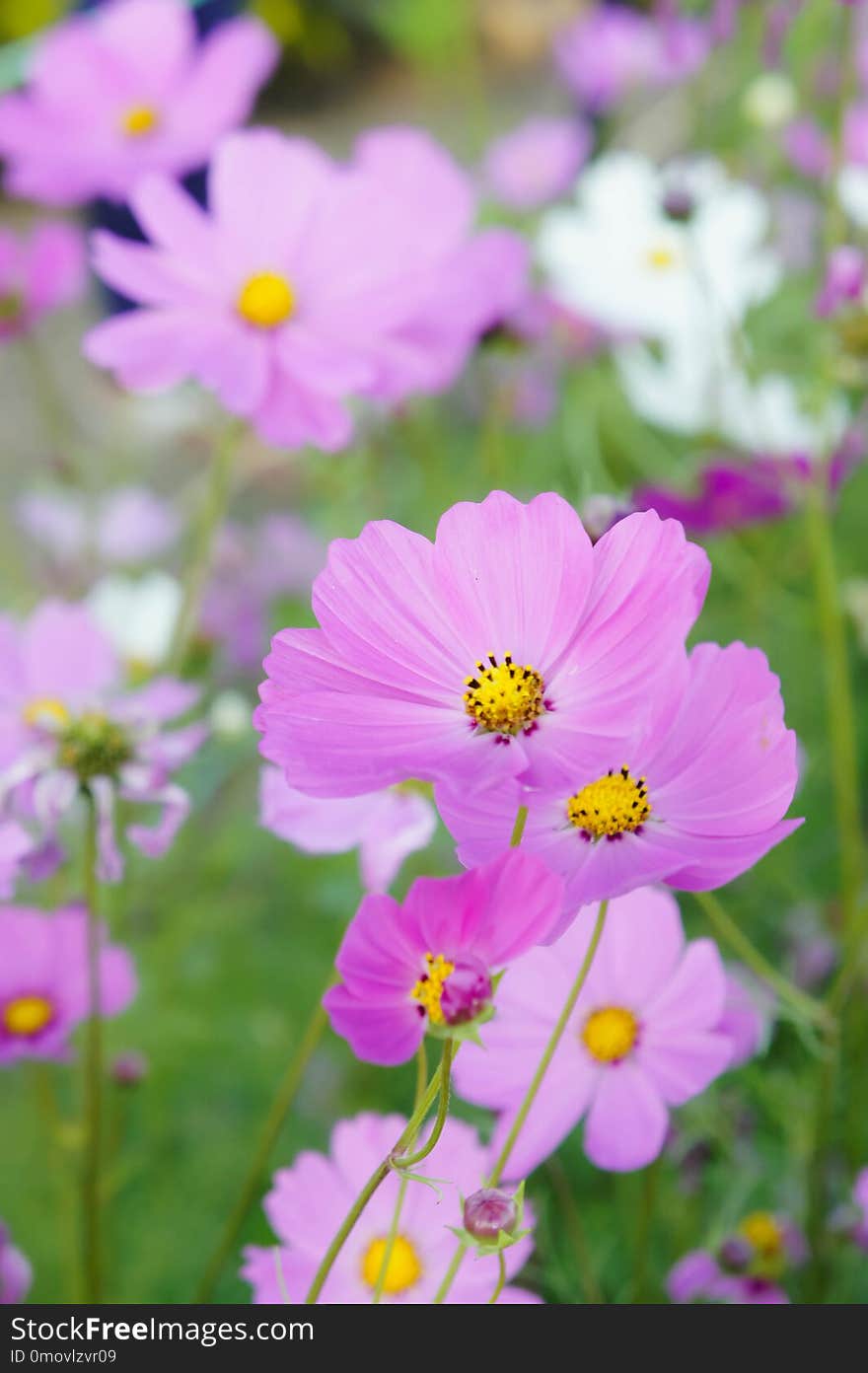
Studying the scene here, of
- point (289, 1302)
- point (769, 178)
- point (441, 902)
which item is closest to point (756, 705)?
point (441, 902)

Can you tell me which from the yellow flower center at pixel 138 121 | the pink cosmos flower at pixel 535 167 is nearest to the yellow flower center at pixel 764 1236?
the yellow flower center at pixel 138 121

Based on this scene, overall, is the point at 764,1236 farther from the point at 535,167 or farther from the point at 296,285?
the point at 535,167

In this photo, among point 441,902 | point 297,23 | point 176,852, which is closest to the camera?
point 441,902

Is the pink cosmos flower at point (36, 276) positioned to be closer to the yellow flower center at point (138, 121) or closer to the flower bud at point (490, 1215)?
the yellow flower center at point (138, 121)

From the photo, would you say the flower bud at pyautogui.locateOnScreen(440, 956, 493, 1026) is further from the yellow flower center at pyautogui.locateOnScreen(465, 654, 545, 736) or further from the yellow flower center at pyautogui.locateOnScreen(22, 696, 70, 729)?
the yellow flower center at pyautogui.locateOnScreen(22, 696, 70, 729)
